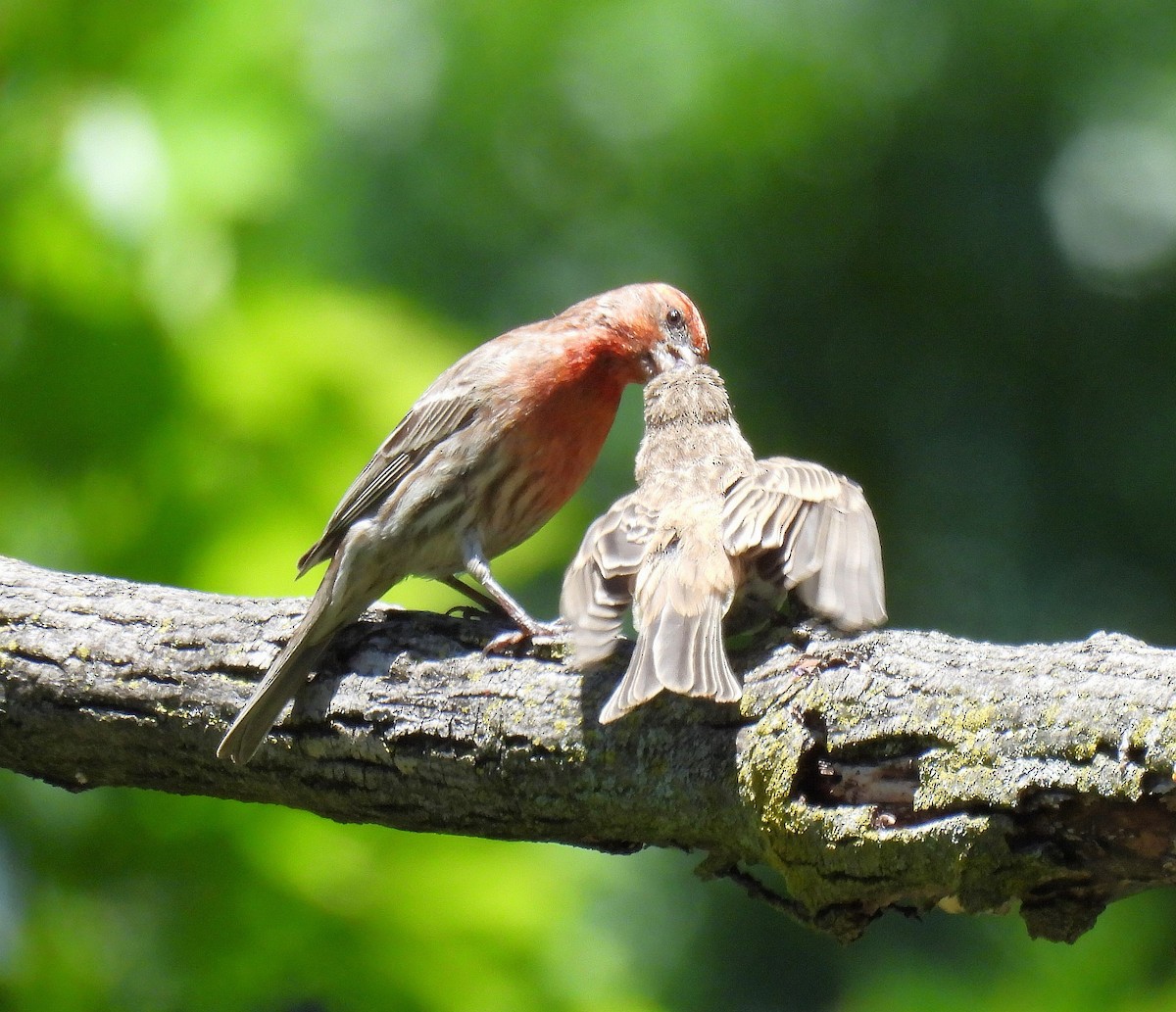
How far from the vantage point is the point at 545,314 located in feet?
21.3

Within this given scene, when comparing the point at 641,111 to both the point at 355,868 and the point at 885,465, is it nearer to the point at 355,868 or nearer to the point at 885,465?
the point at 885,465

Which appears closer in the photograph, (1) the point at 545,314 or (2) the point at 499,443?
(2) the point at 499,443

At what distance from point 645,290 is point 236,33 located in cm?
159

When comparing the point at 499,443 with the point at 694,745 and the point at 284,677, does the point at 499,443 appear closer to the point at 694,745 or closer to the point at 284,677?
the point at 284,677

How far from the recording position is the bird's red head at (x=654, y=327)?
5.15 m

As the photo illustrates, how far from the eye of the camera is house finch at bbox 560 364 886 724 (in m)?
3.22

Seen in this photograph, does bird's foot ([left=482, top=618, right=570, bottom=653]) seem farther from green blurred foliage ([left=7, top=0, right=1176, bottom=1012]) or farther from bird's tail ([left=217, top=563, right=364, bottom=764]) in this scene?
green blurred foliage ([left=7, top=0, right=1176, bottom=1012])

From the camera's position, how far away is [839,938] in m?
3.03

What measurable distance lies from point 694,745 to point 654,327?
2.28 metres

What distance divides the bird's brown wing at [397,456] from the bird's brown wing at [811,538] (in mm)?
1199

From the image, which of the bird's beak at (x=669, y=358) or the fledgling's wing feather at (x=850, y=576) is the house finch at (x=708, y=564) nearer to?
the fledgling's wing feather at (x=850, y=576)

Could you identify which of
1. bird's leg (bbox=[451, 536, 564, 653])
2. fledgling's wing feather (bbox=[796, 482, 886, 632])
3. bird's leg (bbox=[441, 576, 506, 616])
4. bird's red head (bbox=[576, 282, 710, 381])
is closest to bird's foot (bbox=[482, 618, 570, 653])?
bird's leg (bbox=[451, 536, 564, 653])

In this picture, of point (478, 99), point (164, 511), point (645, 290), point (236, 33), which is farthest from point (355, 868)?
point (478, 99)

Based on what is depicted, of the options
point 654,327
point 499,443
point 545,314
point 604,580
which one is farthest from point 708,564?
point 545,314
